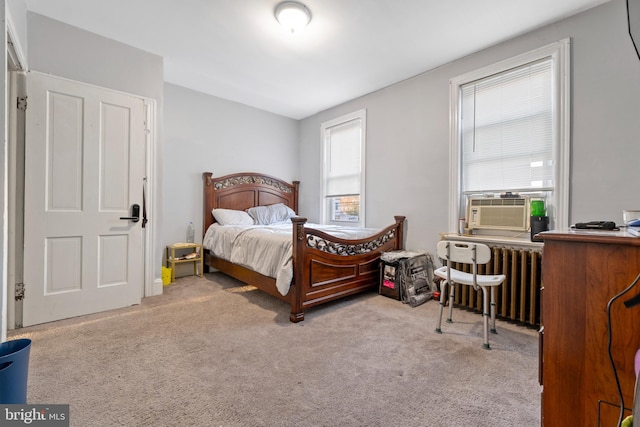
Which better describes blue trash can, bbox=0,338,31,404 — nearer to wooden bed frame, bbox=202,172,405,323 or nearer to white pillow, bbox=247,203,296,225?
wooden bed frame, bbox=202,172,405,323

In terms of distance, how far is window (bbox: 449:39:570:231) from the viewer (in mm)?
2469

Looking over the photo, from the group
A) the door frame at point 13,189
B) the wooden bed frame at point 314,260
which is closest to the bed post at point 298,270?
the wooden bed frame at point 314,260

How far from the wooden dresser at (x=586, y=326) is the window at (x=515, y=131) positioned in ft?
6.27

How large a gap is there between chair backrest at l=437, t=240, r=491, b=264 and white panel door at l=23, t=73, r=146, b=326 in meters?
2.94

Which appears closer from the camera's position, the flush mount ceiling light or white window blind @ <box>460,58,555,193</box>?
the flush mount ceiling light

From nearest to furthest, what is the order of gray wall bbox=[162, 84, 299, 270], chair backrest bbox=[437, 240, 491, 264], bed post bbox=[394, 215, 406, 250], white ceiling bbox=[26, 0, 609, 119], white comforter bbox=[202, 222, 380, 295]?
1. chair backrest bbox=[437, 240, 491, 264]
2. white ceiling bbox=[26, 0, 609, 119]
3. white comforter bbox=[202, 222, 380, 295]
4. bed post bbox=[394, 215, 406, 250]
5. gray wall bbox=[162, 84, 299, 270]

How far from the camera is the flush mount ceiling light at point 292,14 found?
7.56 ft

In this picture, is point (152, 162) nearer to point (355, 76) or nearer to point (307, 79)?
point (307, 79)

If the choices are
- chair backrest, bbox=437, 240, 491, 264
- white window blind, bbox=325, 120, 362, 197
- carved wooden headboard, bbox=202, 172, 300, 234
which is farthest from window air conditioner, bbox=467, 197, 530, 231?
carved wooden headboard, bbox=202, 172, 300, 234

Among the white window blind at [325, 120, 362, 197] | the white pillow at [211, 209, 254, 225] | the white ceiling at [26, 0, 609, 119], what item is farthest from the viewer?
the white window blind at [325, 120, 362, 197]

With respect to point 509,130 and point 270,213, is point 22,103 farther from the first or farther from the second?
point 509,130

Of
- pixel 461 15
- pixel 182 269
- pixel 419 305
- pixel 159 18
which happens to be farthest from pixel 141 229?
pixel 461 15

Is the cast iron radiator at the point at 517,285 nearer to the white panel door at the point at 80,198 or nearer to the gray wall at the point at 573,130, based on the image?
the gray wall at the point at 573,130

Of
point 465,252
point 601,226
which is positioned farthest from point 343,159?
point 601,226
